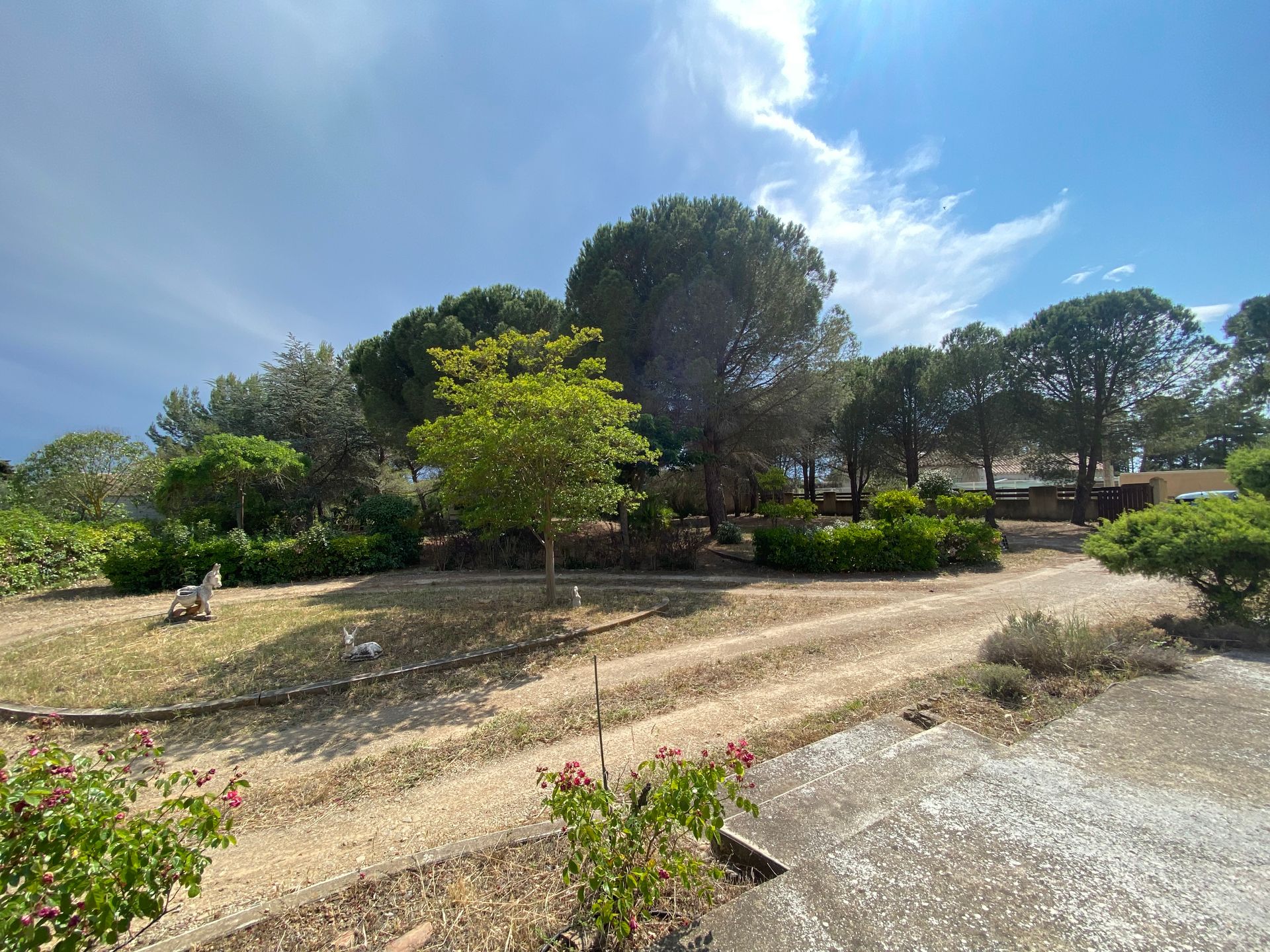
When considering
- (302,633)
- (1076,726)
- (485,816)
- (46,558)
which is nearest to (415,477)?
(46,558)

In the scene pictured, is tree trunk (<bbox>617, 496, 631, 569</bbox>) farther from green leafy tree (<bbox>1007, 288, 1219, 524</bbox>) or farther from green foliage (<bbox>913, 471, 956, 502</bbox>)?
green leafy tree (<bbox>1007, 288, 1219, 524</bbox>)

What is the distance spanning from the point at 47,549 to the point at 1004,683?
57.0 ft

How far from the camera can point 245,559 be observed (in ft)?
37.4

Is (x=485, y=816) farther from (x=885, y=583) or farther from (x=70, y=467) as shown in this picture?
(x=70, y=467)

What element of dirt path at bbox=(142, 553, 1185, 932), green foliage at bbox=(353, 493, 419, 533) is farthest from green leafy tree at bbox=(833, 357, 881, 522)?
green foliage at bbox=(353, 493, 419, 533)

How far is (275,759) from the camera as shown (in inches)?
155

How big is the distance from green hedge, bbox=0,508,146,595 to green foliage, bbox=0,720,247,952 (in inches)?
547

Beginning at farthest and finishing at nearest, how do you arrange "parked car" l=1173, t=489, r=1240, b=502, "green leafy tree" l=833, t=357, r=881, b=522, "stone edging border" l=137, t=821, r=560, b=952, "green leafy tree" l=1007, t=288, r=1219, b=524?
"green leafy tree" l=833, t=357, r=881, b=522
"green leafy tree" l=1007, t=288, r=1219, b=524
"parked car" l=1173, t=489, r=1240, b=502
"stone edging border" l=137, t=821, r=560, b=952

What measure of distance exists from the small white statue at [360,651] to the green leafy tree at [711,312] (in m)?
9.22

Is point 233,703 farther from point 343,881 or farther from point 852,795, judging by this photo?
point 852,795

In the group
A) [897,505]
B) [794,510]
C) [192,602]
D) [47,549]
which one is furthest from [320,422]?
[897,505]

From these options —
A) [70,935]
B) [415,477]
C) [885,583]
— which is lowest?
[885,583]

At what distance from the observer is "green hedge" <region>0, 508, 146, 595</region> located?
10391 millimetres

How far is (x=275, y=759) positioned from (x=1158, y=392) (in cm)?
2661
